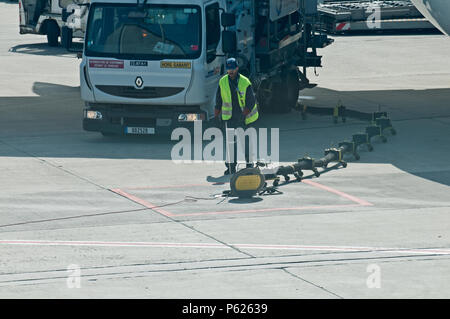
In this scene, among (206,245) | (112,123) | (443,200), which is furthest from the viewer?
(112,123)

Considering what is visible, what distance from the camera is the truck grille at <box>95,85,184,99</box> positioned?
22.5 meters

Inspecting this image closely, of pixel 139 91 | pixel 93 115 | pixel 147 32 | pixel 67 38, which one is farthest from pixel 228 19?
pixel 67 38

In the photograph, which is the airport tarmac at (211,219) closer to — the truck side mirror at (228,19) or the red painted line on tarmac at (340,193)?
the red painted line on tarmac at (340,193)

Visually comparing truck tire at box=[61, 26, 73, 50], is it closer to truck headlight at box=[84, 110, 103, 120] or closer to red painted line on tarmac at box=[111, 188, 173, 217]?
truck headlight at box=[84, 110, 103, 120]

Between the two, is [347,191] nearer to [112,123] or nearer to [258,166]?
[258,166]

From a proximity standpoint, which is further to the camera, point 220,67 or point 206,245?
point 220,67

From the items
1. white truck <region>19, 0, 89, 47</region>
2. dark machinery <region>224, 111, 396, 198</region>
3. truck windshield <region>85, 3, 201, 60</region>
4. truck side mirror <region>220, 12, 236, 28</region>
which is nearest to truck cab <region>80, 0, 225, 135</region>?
truck windshield <region>85, 3, 201, 60</region>

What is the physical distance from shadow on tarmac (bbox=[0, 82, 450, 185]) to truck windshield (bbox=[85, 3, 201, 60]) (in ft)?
6.61

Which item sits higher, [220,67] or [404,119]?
[220,67]

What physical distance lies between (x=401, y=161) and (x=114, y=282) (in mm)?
10007

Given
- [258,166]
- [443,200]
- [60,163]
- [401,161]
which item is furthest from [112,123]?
[443,200]

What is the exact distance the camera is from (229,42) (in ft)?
74.3

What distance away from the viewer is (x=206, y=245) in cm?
1413

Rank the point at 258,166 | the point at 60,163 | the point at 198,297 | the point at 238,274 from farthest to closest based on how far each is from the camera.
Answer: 1. the point at 60,163
2. the point at 258,166
3. the point at 238,274
4. the point at 198,297
